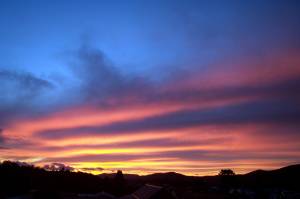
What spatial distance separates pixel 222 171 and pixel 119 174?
4039 cm

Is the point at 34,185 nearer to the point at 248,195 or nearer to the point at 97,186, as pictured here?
the point at 97,186

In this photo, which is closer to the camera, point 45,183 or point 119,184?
point 45,183

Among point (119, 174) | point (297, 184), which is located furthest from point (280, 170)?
point (119, 174)

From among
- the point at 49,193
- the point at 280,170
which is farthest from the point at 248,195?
the point at 280,170

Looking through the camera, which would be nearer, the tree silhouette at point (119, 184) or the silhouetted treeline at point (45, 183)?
the silhouetted treeline at point (45, 183)

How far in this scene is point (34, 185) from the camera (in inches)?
4311

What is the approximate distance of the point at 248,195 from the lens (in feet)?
263

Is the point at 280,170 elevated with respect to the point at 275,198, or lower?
elevated

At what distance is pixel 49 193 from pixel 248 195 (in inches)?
1897

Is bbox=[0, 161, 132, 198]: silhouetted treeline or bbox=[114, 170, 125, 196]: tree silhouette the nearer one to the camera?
bbox=[0, 161, 132, 198]: silhouetted treeline

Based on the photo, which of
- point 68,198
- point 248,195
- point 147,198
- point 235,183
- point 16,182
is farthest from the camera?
point 235,183

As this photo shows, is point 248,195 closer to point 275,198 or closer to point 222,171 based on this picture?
point 275,198

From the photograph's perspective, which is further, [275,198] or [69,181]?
[69,181]

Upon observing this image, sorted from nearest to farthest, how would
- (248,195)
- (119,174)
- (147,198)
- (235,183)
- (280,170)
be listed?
(147,198)
(248,195)
(119,174)
(235,183)
(280,170)
